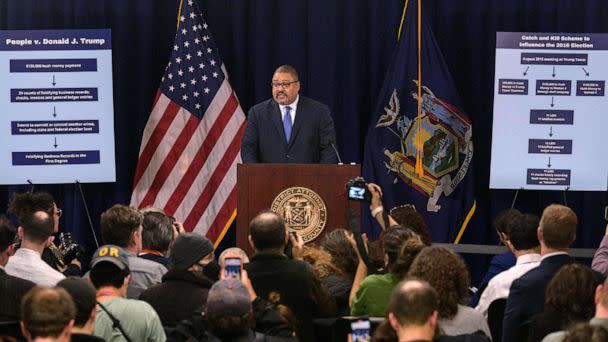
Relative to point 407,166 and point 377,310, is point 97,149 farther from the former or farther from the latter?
point 377,310

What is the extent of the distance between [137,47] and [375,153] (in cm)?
259

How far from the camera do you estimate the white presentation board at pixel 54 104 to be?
10.1m

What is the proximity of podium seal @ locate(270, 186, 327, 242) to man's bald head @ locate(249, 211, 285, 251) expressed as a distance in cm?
146

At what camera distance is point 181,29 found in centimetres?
1042

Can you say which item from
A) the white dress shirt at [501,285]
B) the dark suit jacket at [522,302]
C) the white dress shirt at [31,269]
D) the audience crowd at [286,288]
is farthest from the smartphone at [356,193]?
the white dress shirt at [31,269]

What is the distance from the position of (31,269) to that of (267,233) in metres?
1.34

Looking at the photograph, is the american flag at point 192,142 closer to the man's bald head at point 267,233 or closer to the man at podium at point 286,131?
the man at podium at point 286,131

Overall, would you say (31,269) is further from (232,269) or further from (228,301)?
(228,301)

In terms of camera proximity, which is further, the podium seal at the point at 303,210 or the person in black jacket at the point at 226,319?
the podium seal at the point at 303,210

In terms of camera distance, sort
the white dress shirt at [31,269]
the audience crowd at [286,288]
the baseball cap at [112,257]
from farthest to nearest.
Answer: the white dress shirt at [31,269], the baseball cap at [112,257], the audience crowd at [286,288]

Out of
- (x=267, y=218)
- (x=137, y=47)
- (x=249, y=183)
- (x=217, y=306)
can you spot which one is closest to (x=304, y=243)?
(x=249, y=183)

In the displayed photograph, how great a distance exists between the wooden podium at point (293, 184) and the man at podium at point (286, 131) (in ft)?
4.27

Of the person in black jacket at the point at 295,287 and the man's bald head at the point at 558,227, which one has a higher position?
the man's bald head at the point at 558,227

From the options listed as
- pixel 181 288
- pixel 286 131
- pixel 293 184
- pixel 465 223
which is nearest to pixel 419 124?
pixel 465 223
